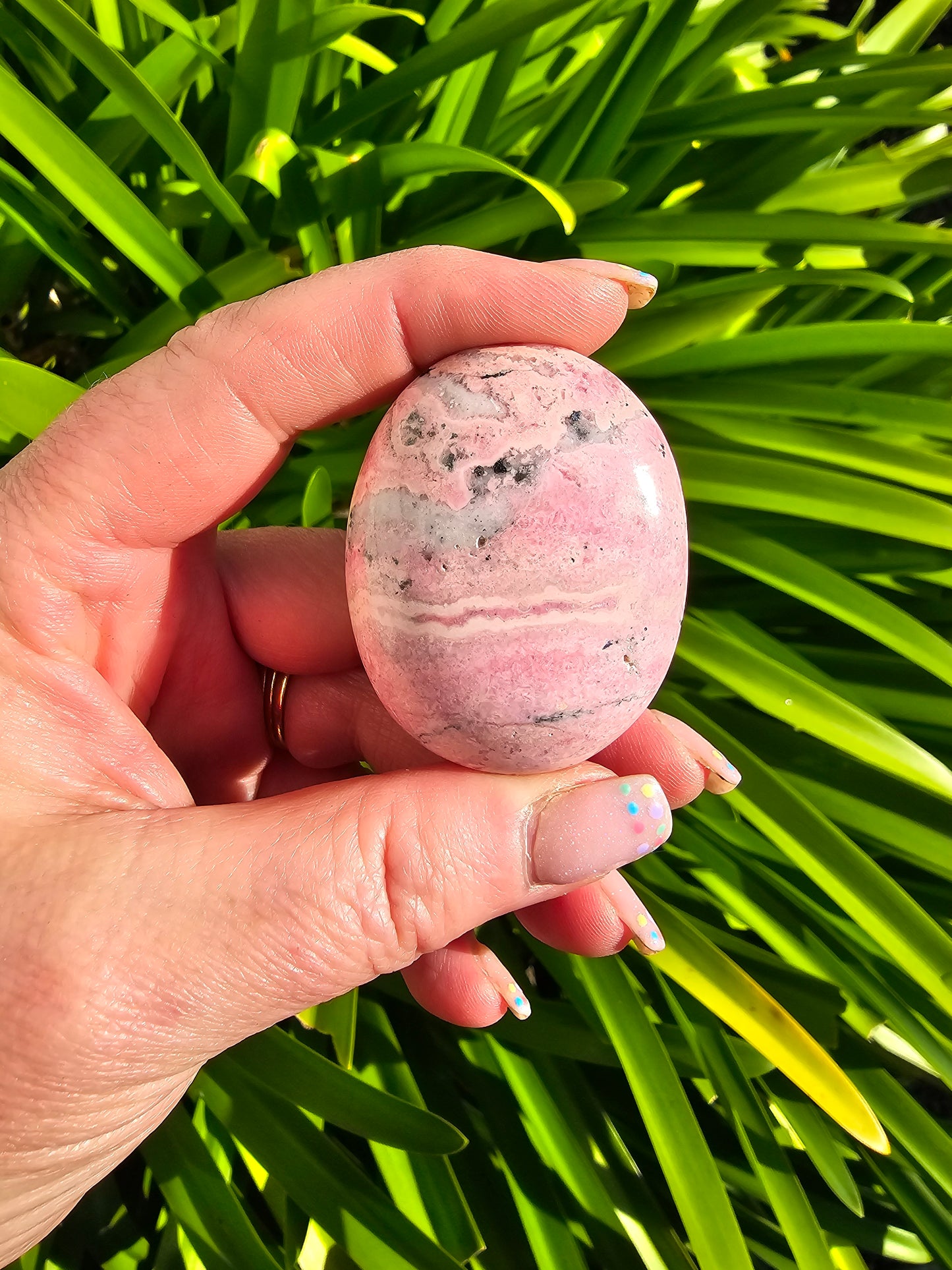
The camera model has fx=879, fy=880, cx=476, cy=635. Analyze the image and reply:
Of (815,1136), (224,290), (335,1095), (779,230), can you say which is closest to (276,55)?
(224,290)

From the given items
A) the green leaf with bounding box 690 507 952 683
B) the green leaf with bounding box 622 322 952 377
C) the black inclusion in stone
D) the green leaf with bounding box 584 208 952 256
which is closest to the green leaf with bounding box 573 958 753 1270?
the green leaf with bounding box 690 507 952 683

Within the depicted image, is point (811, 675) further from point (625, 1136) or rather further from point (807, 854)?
point (625, 1136)

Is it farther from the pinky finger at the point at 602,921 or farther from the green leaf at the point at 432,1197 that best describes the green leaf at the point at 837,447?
the green leaf at the point at 432,1197

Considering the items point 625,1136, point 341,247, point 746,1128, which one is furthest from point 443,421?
point 625,1136

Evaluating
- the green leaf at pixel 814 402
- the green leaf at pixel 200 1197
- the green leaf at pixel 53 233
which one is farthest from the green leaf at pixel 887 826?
the green leaf at pixel 53 233

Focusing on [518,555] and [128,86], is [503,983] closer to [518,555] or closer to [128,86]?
[518,555]

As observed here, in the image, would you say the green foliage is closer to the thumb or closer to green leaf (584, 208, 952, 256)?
green leaf (584, 208, 952, 256)
